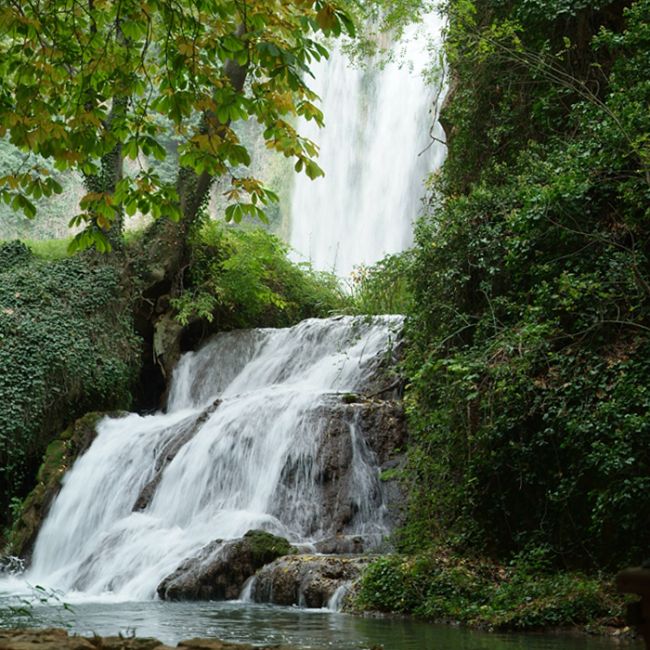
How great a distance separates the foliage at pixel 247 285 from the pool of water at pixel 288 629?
10698mm

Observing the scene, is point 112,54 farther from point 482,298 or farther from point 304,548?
point 304,548

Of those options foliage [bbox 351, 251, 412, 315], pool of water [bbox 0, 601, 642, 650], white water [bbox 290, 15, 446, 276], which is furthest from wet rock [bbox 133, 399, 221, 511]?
white water [bbox 290, 15, 446, 276]

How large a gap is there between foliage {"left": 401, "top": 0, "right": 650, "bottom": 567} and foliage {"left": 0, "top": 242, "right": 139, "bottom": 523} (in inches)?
341

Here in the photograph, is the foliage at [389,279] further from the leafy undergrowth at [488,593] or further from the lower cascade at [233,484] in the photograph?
the leafy undergrowth at [488,593]

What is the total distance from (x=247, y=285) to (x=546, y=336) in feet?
38.2

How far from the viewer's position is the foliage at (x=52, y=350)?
56.0ft

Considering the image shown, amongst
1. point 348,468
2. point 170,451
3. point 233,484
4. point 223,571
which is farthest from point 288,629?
point 170,451

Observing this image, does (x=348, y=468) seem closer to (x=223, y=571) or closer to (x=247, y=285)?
(x=223, y=571)

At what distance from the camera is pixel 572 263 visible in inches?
393

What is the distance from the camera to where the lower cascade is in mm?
11820

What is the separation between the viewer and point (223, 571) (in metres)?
10.5

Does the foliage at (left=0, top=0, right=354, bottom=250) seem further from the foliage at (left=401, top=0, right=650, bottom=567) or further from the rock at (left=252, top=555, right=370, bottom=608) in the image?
the rock at (left=252, top=555, right=370, bottom=608)

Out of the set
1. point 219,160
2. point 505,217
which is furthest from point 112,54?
point 505,217

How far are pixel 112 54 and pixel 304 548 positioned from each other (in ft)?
20.5
